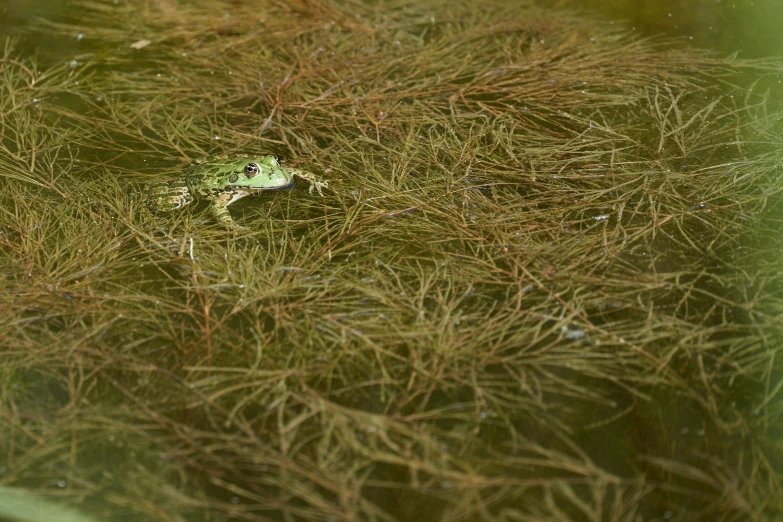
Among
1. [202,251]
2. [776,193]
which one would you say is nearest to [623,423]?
[776,193]

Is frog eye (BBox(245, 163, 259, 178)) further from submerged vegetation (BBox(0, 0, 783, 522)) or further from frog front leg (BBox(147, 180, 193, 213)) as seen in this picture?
frog front leg (BBox(147, 180, 193, 213))

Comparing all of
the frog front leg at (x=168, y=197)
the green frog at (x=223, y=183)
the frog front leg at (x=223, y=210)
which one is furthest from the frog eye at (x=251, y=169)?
the frog front leg at (x=168, y=197)

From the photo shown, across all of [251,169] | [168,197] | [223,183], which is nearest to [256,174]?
[251,169]

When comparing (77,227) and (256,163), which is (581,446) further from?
(77,227)

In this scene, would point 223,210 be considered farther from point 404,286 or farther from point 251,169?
point 404,286

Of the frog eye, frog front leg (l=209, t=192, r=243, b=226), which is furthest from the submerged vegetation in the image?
the frog eye

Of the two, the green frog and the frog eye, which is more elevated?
the frog eye
